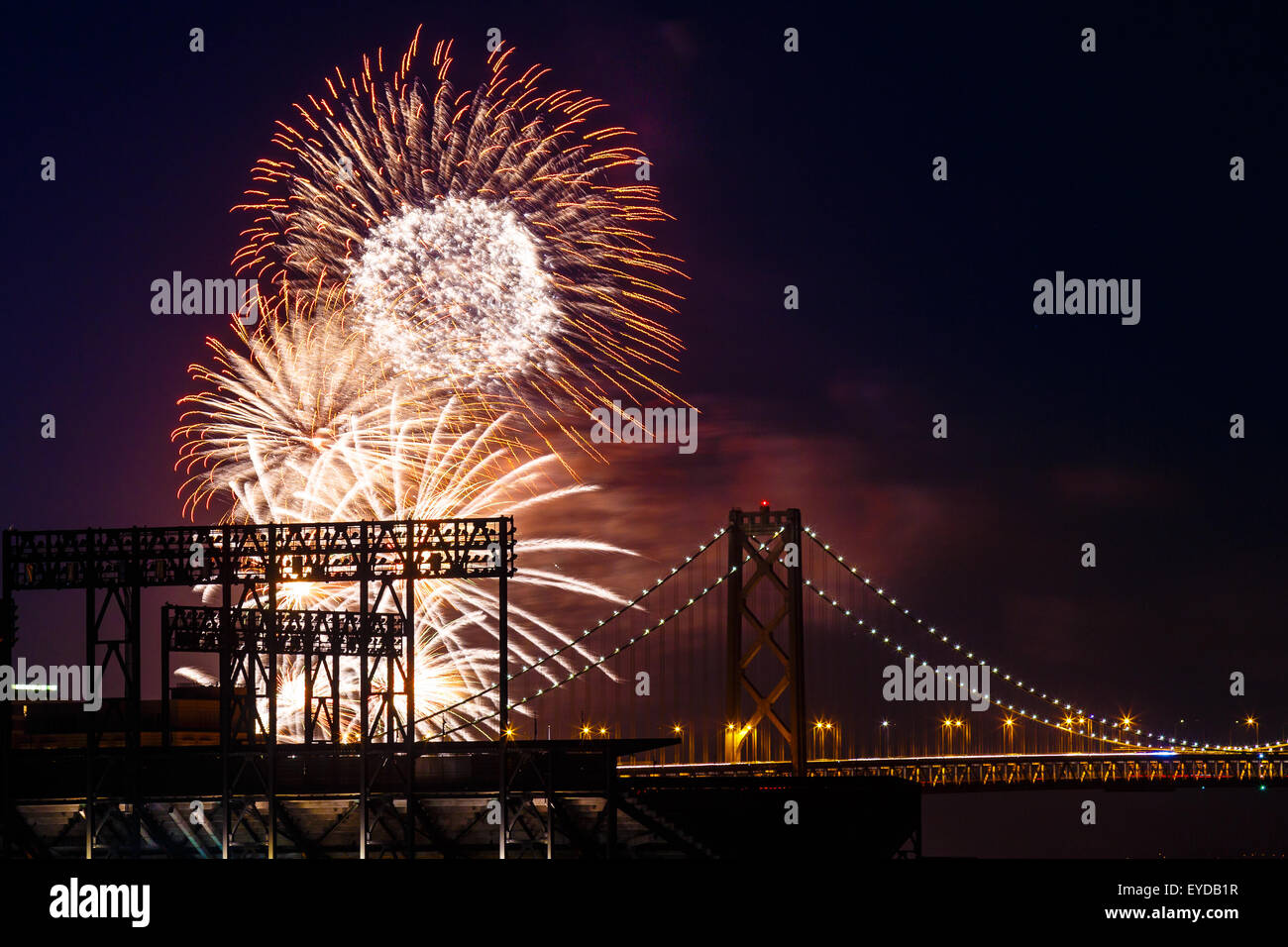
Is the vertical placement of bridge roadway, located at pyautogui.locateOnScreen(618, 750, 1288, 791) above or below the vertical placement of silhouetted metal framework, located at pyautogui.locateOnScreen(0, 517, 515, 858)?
below

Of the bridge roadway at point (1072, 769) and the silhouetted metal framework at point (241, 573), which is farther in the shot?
the bridge roadway at point (1072, 769)

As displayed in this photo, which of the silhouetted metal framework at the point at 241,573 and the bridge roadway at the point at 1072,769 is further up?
the silhouetted metal framework at the point at 241,573

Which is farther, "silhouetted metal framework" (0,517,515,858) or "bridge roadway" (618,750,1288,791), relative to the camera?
"bridge roadway" (618,750,1288,791)

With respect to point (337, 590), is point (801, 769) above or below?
below

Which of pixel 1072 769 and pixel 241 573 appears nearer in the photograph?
pixel 241 573

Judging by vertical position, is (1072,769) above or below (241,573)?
below
